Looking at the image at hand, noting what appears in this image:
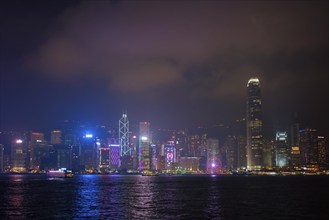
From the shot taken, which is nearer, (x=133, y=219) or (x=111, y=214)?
(x=133, y=219)

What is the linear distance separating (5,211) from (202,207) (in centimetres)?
3388

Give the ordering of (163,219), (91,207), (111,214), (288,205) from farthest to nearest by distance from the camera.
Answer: (288,205)
(91,207)
(111,214)
(163,219)

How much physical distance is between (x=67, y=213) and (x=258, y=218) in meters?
29.6

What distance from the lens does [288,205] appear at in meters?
87.5

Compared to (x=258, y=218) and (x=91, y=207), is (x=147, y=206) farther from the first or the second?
(x=258, y=218)

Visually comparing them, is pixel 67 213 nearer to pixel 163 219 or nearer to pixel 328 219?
pixel 163 219

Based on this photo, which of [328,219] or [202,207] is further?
[202,207]

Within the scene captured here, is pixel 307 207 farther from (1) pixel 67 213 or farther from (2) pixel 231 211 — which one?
(1) pixel 67 213

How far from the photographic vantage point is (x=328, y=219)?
6606 cm

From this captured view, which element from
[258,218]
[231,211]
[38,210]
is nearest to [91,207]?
[38,210]

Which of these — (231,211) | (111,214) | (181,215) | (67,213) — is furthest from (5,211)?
(231,211)

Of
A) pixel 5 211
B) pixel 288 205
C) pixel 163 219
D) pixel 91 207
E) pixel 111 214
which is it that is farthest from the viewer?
pixel 288 205

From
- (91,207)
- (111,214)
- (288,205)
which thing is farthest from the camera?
(288,205)

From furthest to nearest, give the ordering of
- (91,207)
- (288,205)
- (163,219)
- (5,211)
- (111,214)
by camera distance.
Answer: (288,205)
(91,207)
(5,211)
(111,214)
(163,219)
